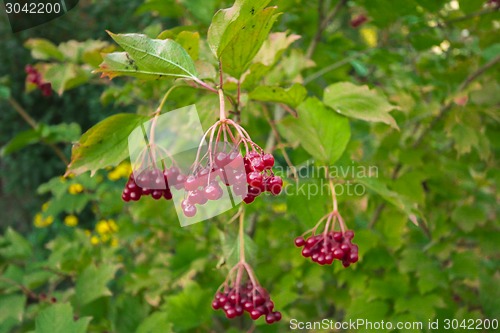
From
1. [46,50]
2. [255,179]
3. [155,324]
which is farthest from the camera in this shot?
[46,50]

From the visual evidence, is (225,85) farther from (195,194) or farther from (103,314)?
(103,314)

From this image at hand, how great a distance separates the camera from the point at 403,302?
4.95 feet

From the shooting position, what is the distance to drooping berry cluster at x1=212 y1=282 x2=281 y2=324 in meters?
1.09

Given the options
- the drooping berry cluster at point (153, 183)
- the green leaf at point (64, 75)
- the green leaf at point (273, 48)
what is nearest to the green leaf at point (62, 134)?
the green leaf at point (64, 75)

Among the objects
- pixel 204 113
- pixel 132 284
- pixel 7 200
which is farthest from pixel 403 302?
pixel 7 200

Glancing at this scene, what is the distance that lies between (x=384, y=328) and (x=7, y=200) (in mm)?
5091

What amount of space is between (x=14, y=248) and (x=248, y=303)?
1397 millimetres

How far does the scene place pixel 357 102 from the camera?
125cm

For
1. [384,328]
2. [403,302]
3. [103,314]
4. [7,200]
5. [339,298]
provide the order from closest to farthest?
[384,328], [403,302], [103,314], [339,298], [7,200]

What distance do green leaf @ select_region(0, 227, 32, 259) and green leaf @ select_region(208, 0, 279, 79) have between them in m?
1.54

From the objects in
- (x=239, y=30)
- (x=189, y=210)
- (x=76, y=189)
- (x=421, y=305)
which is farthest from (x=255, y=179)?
(x=76, y=189)

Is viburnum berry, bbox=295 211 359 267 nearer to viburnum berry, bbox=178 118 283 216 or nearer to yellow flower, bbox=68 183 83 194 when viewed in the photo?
viburnum berry, bbox=178 118 283 216

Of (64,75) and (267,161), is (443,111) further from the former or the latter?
(64,75)

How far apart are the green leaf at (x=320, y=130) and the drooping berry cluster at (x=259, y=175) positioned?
0.36 meters
